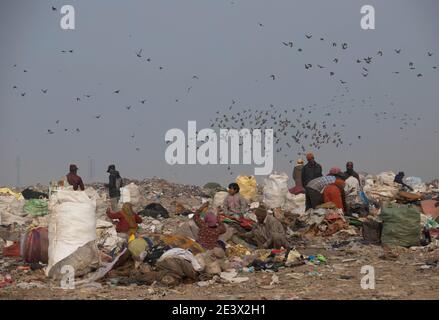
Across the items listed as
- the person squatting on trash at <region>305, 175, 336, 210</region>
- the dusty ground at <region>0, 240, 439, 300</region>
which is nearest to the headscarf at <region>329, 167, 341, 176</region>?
the person squatting on trash at <region>305, 175, 336, 210</region>

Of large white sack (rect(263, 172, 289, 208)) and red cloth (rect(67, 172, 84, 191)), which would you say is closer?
red cloth (rect(67, 172, 84, 191))

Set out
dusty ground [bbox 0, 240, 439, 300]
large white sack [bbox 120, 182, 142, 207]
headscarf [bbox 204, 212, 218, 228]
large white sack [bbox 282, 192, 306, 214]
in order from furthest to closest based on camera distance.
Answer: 1. large white sack [bbox 120, 182, 142, 207]
2. large white sack [bbox 282, 192, 306, 214]
3. headscarf [bbox 204, 212, 218, 228]
4. dusty ground [bbox 0, 240, 439, 300]

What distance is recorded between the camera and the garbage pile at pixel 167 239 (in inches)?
353

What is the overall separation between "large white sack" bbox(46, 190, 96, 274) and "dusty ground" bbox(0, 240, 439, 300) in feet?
1.46

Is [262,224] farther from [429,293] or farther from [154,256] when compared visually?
[429,293]

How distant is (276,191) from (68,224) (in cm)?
736

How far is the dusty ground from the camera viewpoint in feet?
26.2

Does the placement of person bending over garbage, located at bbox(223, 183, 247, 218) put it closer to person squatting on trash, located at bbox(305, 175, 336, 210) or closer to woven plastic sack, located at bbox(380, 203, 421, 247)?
person squatting on trash, located at bbox(305, 175, 336, 210)

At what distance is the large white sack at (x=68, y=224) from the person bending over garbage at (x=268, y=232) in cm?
260

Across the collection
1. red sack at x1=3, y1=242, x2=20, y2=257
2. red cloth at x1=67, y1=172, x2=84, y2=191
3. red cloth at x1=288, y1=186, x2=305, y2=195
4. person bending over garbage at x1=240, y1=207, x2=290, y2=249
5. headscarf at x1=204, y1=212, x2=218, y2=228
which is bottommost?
red sack at x1=3, y1=242, x2=20, y2=257

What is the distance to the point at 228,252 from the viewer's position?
10.7 meters

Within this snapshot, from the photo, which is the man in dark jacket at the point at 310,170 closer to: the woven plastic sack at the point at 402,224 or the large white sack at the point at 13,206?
the woven plastic sack at the point at 402,224

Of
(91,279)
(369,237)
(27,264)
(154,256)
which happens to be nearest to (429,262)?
(369,237)

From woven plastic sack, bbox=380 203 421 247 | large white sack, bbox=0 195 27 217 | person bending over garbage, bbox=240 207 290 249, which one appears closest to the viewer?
person bending over garbage, bbox=240 207 290 249
